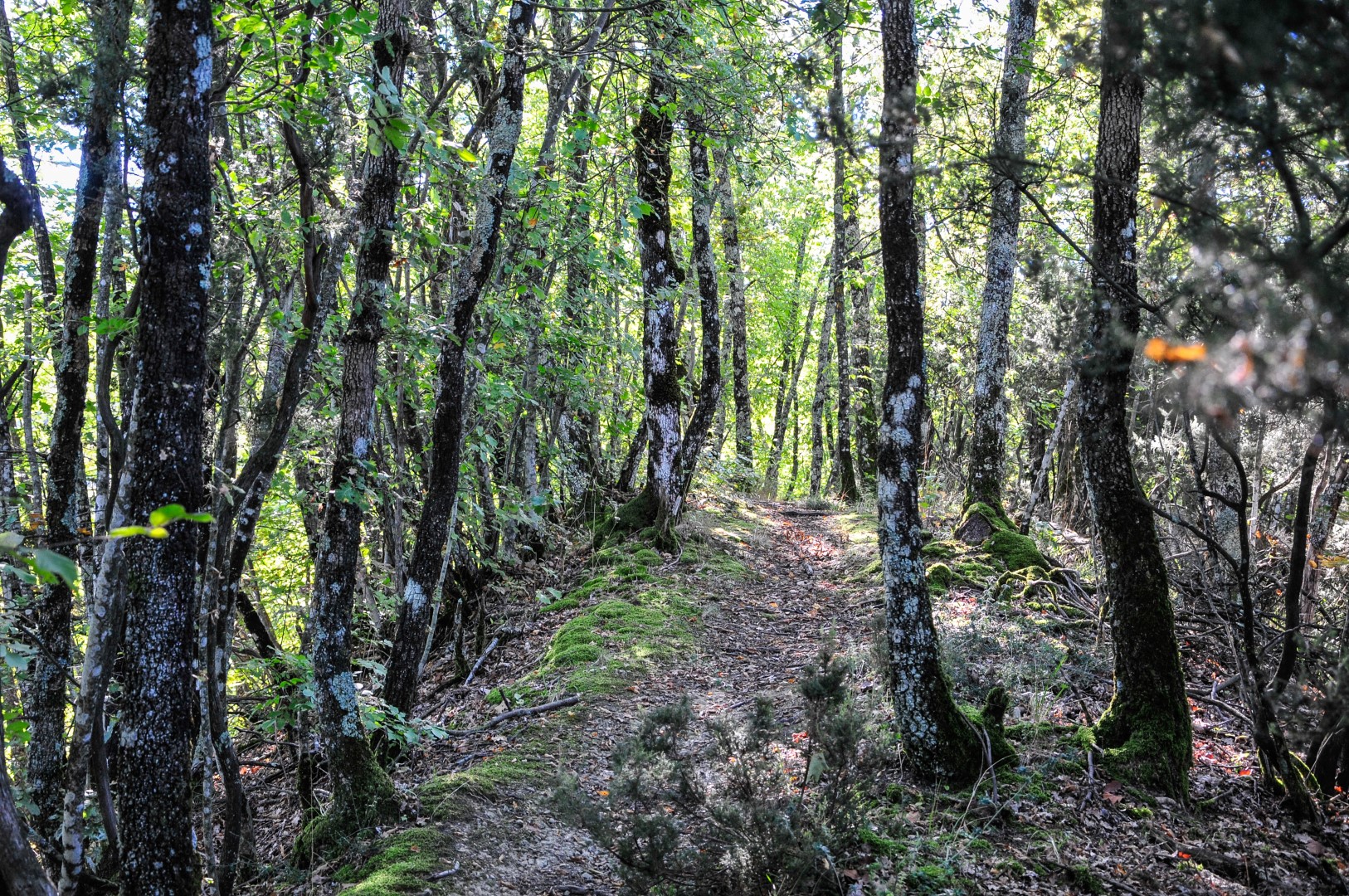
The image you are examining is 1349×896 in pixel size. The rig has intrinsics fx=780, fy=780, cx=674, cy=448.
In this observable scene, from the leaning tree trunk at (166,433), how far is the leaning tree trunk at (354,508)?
151 centimetres

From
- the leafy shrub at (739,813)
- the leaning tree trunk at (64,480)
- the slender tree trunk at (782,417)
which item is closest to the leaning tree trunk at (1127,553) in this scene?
the leafy shrub at (739,813)

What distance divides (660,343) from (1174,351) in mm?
8558

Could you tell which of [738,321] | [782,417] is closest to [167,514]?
[738,321]

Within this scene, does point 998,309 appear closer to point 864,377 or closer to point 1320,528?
point 1320,528

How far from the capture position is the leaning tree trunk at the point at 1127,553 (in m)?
5.22

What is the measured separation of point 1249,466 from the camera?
9.11 m

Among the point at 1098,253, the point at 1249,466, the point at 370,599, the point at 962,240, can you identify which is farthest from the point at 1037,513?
the point at 370,599

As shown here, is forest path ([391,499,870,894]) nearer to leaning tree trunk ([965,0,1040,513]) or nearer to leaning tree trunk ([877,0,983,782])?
leaning tree trunk ([877,0,983,782])

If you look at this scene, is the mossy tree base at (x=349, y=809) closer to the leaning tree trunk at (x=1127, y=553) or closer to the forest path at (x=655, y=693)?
the forest path at (x=655, y=693)

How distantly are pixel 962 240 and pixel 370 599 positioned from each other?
22.7ft

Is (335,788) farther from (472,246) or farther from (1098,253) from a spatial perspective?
(1098,253)

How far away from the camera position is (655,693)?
7.28 meters

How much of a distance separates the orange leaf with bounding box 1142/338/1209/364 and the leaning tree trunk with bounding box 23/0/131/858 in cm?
521

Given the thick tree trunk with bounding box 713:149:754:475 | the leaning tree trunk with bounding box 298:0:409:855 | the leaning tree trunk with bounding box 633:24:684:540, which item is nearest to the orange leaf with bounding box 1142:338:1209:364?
the leaning tree trunk with bounding box 298:0:409:855
